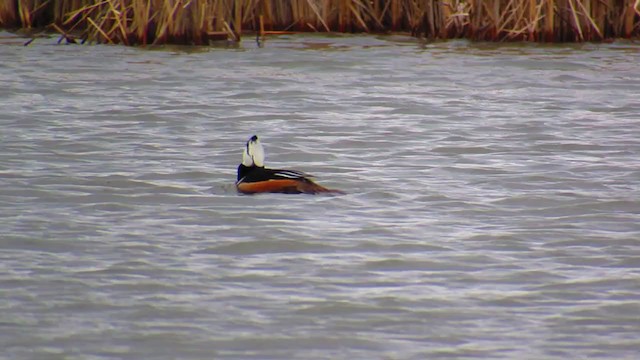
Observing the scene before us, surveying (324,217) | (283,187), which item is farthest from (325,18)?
(324,217)

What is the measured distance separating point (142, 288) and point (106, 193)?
212cm

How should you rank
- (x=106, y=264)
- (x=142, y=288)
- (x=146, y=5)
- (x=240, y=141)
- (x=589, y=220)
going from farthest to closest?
(x=146, y=5), (x=240, y=141), (x=589, y=220), (x=106, y=264), (x=142, y=288)

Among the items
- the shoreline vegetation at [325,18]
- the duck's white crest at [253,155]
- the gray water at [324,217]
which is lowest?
the gray water at [324,217]

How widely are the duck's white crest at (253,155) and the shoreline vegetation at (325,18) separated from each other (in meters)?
6.23

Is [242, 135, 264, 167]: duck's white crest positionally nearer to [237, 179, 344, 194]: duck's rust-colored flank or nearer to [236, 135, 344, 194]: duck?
[236, 135, 344, 194]: duck

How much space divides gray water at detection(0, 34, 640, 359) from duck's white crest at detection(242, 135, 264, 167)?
244 mm

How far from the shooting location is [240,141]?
370 inches

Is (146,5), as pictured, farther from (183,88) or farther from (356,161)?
(356,161)

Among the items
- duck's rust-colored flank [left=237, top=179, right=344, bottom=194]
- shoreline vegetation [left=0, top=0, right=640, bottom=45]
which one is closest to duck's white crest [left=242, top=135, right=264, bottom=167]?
duck's rust-colored flank [left=237, top=179, right=344, bottom=194]

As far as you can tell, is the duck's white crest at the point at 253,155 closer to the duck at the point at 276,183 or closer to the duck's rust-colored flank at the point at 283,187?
the duck at the point at 276,183

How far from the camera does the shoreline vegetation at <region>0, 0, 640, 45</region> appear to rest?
1391 cm

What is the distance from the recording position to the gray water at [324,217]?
4652mm

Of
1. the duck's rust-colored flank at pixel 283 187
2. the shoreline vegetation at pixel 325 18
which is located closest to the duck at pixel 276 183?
the duck's rust-colored flank at pixel 283 187

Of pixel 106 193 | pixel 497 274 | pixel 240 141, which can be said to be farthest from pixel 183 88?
pixel 497 274
